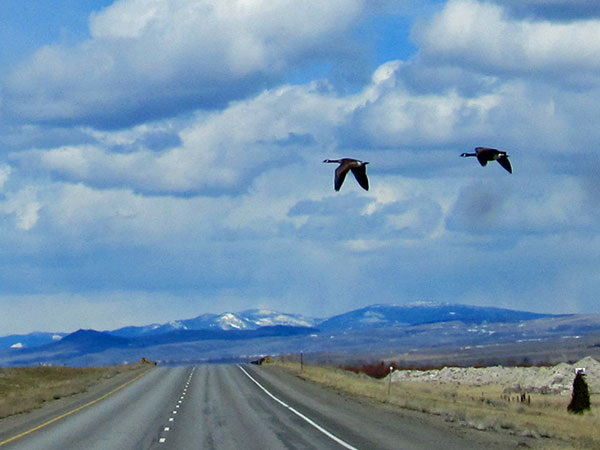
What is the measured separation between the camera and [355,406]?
136 feet

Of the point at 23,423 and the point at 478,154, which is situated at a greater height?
the point at 478,154

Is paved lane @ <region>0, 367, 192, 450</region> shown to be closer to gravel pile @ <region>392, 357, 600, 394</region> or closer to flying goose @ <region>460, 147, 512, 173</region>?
flying goose @ <region>460, 147, 512, 173</region>

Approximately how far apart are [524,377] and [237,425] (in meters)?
59.3

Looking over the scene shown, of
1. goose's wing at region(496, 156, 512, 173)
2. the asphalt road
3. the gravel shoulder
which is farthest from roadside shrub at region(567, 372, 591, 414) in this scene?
goose's wing at region(496, 156, 512, 173)

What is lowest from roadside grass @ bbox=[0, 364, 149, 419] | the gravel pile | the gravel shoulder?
the gravel shoulder

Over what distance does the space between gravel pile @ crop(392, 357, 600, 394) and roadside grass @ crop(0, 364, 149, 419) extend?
98.2ft

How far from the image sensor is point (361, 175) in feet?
44.7

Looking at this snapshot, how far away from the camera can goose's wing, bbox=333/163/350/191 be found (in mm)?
13567

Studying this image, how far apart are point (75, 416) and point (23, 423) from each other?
3.07 metres

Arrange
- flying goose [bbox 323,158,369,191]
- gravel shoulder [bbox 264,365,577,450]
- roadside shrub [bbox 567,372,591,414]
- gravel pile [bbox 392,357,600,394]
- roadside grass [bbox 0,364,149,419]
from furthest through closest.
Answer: gravel pile [bbox 392,357,600,394] < roadside shrub [bbox 567,372,591,414] < roadside grass [bbox 0,364,149,419] < gravel shoulder [bbox 264,365,577,450] < flying goose [bbox 323,158,369,191]

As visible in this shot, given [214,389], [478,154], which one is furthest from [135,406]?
[478,154]

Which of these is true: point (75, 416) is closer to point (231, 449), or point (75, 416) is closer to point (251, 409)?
point (251, 409)

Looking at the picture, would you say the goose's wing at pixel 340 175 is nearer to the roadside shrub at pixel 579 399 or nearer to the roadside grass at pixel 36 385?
the roadside grass at pixel 36 385

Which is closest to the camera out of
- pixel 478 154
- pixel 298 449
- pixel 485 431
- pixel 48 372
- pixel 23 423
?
pixel 478 154
